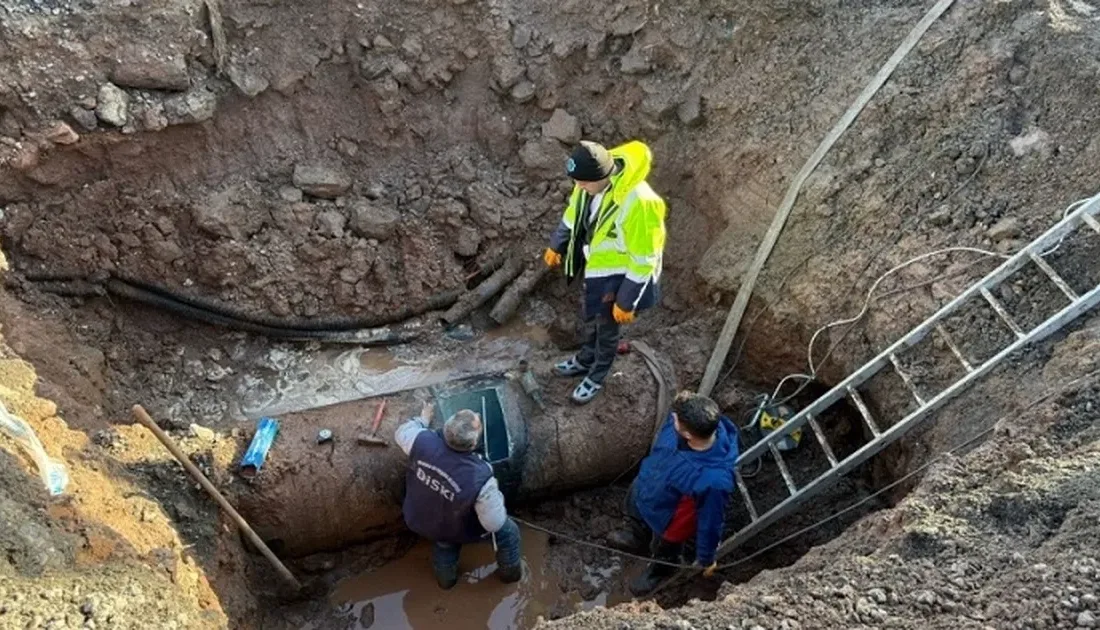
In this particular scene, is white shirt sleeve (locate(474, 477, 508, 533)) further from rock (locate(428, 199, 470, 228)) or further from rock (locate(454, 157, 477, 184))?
rock (locate(454, 157, 477, 184))

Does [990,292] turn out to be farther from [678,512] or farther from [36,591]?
[36,591]

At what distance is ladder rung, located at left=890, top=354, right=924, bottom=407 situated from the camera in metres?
4.92

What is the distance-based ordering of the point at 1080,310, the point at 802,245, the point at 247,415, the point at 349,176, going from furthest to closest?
1. the point at 349,176
2. the point at 247,415
3. the point at 802,245
4. the point at 1080,310

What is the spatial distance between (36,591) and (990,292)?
5222 millimetres

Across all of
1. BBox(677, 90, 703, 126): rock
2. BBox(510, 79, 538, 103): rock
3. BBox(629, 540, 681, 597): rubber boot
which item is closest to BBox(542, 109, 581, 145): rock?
BBox(510, 79, 538, 103): rock

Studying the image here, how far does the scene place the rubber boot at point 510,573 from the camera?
18.2 ft

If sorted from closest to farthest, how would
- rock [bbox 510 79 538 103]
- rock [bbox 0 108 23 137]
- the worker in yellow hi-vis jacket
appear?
the worker in yellow hi-vis jacket, rock [bbox 0 108 23 137], rock [bbox 510 79 538 103]

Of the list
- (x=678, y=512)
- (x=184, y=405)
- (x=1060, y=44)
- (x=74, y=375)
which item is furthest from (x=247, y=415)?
(x=1060, y=44)

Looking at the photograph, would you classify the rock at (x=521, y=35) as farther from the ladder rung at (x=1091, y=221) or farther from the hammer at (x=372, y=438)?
the ladder rung at (x=1091, y=221)

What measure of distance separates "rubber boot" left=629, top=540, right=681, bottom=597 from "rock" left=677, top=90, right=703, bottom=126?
329cm

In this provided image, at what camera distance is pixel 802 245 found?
19.8 ft

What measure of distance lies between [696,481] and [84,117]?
4835mm

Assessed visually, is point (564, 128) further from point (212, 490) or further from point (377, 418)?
point (212, 490)

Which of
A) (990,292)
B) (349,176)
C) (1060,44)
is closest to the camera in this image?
(990,292)
